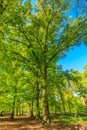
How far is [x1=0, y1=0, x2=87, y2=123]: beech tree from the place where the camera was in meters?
15.6

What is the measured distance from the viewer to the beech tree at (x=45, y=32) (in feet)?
51.2

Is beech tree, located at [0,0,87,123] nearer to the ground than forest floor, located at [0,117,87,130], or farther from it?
farther from it

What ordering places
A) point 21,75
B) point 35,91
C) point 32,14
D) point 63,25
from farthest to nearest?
1. point 35,91
2. point 21,75
3. point 63,25
4. point 32,14

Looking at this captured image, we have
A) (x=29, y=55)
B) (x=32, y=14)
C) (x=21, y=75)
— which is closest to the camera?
(x=32, y=14)

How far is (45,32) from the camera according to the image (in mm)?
16672

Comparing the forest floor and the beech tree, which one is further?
the beech tree

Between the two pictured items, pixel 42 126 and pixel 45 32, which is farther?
pixel 45 32

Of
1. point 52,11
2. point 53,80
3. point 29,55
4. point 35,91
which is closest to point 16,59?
point 29,55

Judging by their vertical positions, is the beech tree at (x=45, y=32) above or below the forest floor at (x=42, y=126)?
above

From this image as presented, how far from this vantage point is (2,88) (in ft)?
67.7

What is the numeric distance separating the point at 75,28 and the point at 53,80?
5.12 m

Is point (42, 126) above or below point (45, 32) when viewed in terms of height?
below

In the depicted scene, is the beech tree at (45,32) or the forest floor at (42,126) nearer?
the forest floor at (42,126)

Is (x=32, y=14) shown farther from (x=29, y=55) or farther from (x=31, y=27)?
(x=29, y=55)
